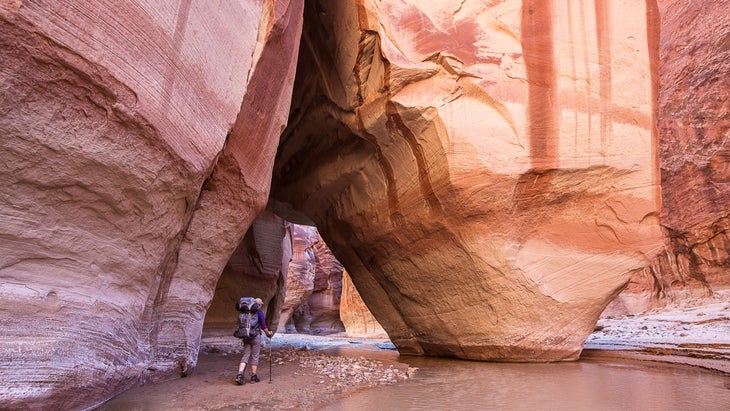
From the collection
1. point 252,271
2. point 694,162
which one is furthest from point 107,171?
point 694,162

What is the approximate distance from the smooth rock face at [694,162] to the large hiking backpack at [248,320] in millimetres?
15438

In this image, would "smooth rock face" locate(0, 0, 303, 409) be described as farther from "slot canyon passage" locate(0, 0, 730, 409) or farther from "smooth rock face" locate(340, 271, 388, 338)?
"smooth rock face" locate(340, 271, 388, 338)

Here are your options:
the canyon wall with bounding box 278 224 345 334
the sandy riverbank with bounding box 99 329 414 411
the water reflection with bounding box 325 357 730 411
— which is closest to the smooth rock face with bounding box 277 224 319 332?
the canyon wall with bounding box 278 224 345 334

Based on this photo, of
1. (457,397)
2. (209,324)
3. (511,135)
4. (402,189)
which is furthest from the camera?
(209,324)

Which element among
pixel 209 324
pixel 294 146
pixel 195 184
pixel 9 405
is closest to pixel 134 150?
pixel 195 184

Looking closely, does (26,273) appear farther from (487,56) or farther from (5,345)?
(487,56)

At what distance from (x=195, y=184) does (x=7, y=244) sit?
153 centimetres

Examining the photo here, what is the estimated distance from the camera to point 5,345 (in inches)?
112

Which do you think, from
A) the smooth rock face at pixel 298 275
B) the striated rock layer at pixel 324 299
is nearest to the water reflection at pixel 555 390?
the smooth rock face at pixel 298 275

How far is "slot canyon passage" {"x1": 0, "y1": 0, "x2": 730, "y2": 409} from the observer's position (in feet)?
10.1

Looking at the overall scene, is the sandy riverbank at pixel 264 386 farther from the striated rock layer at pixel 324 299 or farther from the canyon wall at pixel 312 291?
the striated rock layer at pixel 324 299

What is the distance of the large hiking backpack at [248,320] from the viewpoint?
496cm

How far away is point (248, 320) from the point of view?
5.03m

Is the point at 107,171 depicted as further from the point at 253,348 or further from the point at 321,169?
the point at 321,169
